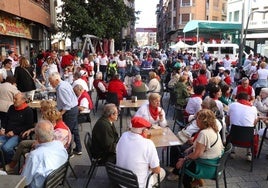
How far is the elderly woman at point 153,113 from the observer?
583cm

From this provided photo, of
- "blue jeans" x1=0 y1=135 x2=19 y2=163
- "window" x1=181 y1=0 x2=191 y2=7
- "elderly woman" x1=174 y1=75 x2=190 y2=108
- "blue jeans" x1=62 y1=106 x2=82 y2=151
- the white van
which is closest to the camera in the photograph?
"blue jeans" x1=0 y1=135 x2=19 y2=163

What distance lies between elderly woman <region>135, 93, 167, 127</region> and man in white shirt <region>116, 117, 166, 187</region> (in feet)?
6.75

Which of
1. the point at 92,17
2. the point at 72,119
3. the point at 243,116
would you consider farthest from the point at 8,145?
the point at 92,17

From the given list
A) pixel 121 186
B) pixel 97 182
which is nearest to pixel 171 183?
pixel 97 182

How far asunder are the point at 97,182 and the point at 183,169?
160 centimetres

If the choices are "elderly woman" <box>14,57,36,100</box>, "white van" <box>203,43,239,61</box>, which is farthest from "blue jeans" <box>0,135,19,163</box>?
"white van" <box>203,43,239,61</box>

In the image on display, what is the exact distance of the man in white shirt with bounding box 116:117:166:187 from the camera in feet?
12.1

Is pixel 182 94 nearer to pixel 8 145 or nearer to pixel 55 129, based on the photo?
pixel 55 129

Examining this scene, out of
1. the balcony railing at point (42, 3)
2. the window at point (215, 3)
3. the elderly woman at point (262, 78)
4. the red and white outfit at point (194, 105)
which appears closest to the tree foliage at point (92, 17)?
the balcony railing at point (42, 3)

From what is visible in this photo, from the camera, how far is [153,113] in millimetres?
5922

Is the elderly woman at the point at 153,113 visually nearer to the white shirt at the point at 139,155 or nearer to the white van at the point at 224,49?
the white shirt at the point at 139,155

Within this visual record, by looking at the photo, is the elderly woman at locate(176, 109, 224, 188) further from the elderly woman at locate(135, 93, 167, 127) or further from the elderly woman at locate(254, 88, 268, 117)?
the elderly woman at locate(254, 88, 268, 117)

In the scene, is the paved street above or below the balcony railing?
below

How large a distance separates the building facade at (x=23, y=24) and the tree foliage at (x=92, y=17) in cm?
179
